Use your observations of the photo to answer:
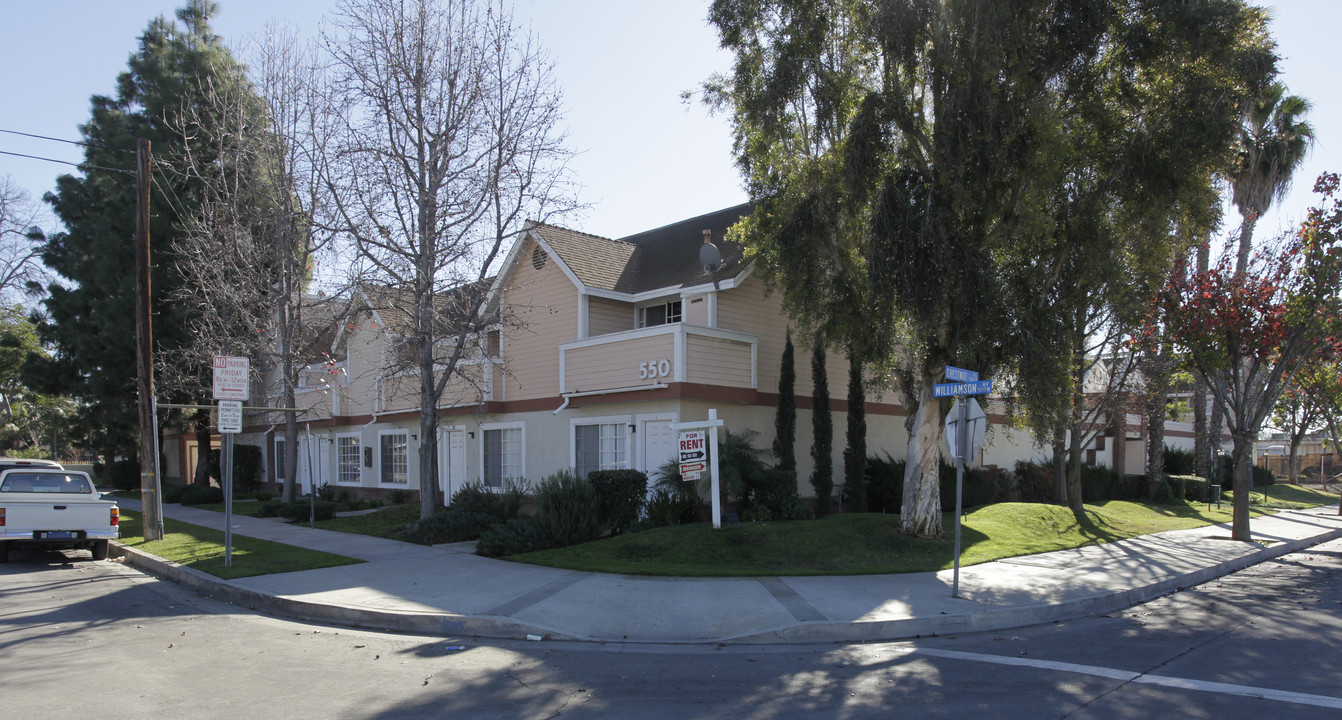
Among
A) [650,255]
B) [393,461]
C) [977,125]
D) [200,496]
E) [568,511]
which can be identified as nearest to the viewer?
[977,125]

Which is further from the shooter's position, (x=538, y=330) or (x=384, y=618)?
(x=538, y=330)

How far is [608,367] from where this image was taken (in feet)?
59.1

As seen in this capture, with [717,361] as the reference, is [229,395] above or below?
below

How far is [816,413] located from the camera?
723 inches

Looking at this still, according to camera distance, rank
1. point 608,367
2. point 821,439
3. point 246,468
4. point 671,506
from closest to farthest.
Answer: point 671,506
point 608,367
point 821,439
point 246,468

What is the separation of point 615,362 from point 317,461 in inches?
627

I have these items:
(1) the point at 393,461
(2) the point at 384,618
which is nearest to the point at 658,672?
(2) the point at 384,618

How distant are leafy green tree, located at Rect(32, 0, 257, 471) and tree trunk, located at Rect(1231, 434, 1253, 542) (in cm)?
2803

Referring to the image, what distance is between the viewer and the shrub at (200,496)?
2562cm

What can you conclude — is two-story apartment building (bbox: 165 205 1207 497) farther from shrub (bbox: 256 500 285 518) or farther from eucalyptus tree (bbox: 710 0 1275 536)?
eucalyptus tree (bbox: 710 0 1275 536)

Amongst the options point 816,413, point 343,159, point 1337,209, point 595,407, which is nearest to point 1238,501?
point 1337,209

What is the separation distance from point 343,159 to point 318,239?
5122 mm

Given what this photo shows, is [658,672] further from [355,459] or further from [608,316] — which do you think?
[355,459]

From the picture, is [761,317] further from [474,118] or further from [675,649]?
[675,649]
